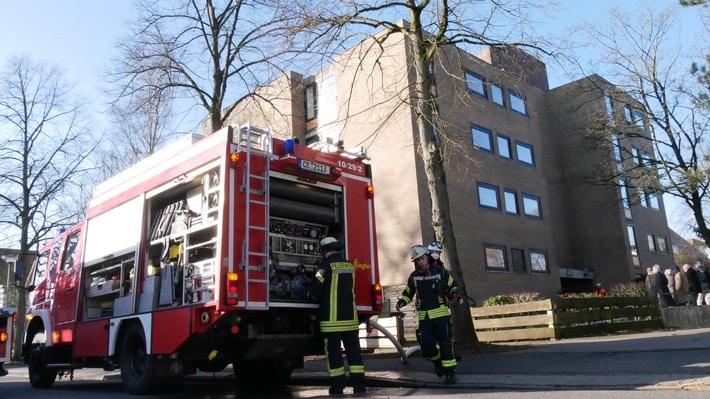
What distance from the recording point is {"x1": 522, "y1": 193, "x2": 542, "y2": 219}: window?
25484 millimetres

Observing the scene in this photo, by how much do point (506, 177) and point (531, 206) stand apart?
214 cm

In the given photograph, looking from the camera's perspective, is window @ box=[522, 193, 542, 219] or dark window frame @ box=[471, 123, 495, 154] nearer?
dark window frame @ box=[471, 123, 495, 154]

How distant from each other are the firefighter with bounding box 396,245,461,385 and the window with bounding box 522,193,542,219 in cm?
1887

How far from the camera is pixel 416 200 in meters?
20.5

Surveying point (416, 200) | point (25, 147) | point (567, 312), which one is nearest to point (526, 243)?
point (416, 200)

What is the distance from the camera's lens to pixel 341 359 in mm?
6730

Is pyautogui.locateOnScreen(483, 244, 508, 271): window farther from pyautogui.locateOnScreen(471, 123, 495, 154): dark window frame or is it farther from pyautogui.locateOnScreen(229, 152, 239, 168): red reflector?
pyautogui.locateOnScreen(229, 152, 239, 168): red reflector

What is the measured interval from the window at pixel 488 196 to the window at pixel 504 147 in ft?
6.31

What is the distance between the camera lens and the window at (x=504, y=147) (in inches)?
990

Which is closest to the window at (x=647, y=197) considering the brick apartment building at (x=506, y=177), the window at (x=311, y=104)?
the brick apartment building at (x=506, y=177)

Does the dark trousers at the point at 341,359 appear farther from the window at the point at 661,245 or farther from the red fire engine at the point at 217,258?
the window at the point at 661,245

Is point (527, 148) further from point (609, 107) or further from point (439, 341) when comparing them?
point (439, 341)

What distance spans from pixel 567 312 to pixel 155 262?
840 centimetres

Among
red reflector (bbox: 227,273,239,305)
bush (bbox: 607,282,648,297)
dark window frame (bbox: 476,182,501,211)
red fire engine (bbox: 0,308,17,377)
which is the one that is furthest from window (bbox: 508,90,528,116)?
red reflector (bbox: 227,273,239,305)
